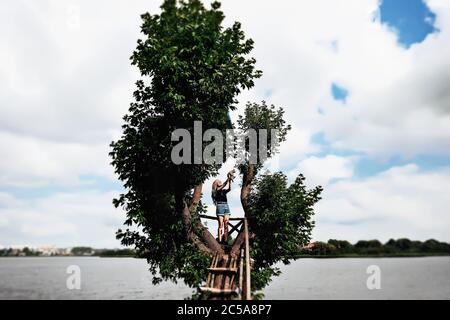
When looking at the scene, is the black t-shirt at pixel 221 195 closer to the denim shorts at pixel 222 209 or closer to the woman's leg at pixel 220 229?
the denim shorts at pixel 222 209

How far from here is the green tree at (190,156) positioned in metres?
18.6

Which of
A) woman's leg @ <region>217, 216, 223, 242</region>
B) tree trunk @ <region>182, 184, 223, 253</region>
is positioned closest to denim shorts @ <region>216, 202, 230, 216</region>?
woman's leg @ <region>217, 216, 223, 242</region>

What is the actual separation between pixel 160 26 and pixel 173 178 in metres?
7.73

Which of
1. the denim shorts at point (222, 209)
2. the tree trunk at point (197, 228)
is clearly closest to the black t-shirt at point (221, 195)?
the denim shorts at point (222, 209)

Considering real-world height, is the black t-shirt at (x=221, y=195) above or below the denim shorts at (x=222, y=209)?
above

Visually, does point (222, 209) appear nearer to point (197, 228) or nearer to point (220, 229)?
point (220, 229)

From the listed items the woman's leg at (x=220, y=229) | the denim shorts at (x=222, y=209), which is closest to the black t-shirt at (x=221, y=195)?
the denim shorts at (x=222, y=209)

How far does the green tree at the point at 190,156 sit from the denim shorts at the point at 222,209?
1314 mm

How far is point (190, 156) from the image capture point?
19.9 m

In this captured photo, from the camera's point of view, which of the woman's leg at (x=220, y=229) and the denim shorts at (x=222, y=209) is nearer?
the denim shorts at (x=222, y=209)

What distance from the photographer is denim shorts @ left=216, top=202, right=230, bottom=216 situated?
20.2m

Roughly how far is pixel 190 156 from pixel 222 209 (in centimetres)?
330
